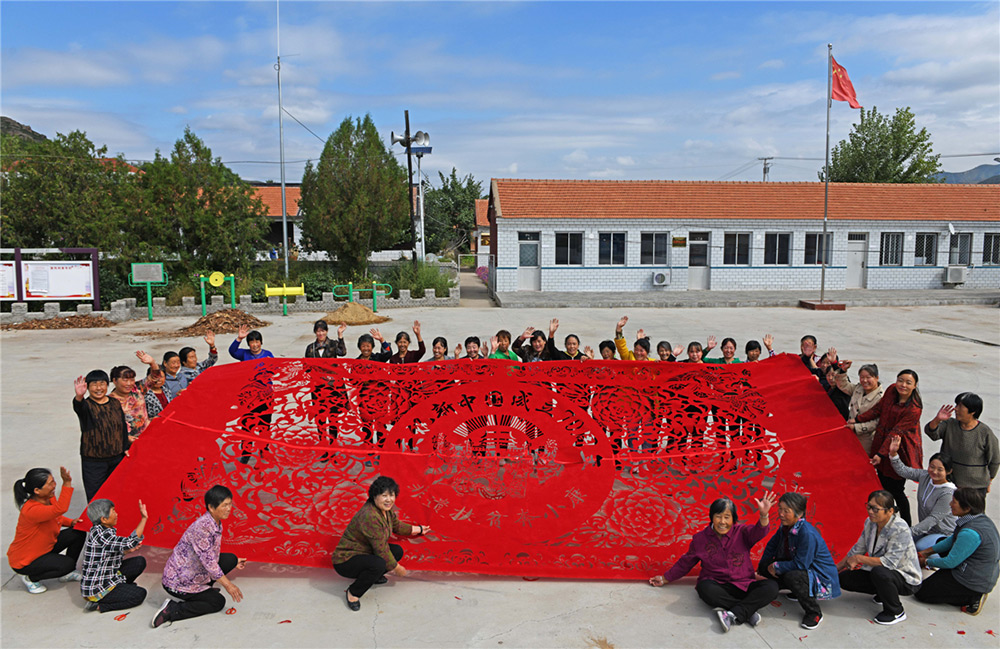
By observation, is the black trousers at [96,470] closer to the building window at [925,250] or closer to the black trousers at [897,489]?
the black trousers at [897,489]

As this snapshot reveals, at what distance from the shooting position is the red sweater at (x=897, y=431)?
15.5 ft

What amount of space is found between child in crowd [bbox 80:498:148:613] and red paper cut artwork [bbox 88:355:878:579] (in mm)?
475

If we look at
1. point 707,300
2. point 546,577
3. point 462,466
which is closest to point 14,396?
point 462,466

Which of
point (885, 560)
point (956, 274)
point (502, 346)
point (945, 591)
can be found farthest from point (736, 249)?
point (885, 560)

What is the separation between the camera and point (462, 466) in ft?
15.7

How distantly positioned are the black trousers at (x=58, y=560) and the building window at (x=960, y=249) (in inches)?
1117

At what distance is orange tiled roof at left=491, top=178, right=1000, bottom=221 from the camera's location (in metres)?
23.8

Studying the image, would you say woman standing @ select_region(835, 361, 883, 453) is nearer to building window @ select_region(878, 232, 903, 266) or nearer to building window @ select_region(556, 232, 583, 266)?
building window @ select_region(556, 232, 583, 266)

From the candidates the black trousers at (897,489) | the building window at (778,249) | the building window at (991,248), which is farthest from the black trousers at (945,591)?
the building window at (991,248)

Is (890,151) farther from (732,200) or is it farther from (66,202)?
(66,202)

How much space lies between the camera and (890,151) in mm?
31016

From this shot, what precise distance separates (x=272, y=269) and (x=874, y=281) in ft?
71.0

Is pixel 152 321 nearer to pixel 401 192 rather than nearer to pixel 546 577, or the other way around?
pixel 401 192

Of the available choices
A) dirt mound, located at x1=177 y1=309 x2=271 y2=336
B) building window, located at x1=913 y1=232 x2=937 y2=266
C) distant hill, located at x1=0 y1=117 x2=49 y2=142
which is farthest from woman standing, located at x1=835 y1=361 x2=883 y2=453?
distant hill, located at x1=0 y1=117 x2=49 y2=142
